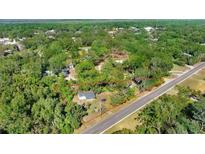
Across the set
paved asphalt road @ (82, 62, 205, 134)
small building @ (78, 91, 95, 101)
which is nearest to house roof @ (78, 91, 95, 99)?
small building @ (78, 91, 95, 101)

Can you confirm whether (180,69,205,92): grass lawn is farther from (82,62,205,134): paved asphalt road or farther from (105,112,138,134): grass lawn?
(105,112,138,134): grass lawn

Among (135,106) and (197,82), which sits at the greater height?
→ (197,82)

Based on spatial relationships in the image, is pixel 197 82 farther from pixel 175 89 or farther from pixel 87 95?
pixel 87 95

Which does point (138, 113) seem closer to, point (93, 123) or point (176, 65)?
point (93, 123)

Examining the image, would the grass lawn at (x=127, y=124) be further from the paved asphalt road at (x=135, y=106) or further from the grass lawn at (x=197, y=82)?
the grass lawn at (x=197, y=82)

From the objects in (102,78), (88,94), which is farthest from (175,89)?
(88,94)

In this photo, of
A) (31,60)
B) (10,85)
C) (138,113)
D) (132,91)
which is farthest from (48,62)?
(138,113)
